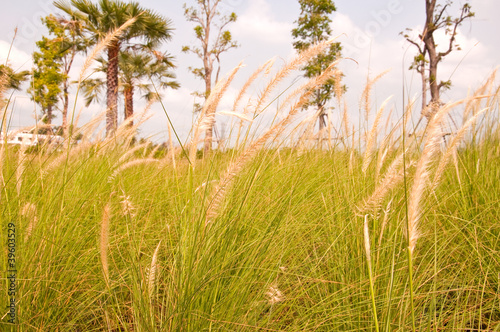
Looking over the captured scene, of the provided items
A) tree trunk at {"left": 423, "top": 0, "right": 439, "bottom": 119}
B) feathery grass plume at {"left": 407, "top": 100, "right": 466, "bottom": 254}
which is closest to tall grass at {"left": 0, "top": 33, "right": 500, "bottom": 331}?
feathery grass plume at {"left": 407, "top": 100, "right": 466, "bottom": 254}

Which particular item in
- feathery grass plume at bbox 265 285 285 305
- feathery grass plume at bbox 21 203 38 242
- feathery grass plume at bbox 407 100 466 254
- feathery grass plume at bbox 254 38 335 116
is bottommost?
feathery grass plume at bbox 265 285 285 305

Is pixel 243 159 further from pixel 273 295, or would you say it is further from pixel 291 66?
pixel 273 295

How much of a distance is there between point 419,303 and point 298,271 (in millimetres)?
507

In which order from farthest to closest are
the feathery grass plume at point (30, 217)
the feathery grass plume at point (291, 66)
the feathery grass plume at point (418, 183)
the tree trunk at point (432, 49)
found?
the tree trunk at point (432, 49)
the feathery grass plume at point (30, 217)
the feathery grass plume at point (291, 66)
the feathery grass plume at point (418, 183)

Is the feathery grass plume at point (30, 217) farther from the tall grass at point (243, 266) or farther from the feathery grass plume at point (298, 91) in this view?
the feathery grass plume at point (298, 91)

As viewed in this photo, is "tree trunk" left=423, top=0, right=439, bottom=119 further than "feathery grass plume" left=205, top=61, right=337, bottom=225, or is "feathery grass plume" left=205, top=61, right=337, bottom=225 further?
"tree trunk" left=423, top=0, right=439, bottom=119

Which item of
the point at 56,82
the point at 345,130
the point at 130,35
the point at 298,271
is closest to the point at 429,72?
the point at 130,35

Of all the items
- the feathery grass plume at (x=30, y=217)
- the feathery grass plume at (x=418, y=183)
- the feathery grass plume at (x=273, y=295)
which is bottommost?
the feathery grass plume at (x=273, y=295)

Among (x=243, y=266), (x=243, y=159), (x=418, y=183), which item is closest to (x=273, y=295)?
(x=243, y=266)

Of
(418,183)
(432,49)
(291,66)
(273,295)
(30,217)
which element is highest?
(432,49)

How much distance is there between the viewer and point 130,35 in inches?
647

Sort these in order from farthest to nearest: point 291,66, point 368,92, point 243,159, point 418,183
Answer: point 368,92 < point 291,66 < point 243,159 < point 418,183

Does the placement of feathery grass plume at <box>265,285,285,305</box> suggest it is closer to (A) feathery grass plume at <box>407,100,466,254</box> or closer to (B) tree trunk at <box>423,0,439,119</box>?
(A) feathery grass plume at <box>407,100,466,254</box>

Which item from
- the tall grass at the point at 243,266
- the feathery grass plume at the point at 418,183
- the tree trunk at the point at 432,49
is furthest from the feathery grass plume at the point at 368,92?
the tree trunk at the point at 432,49
